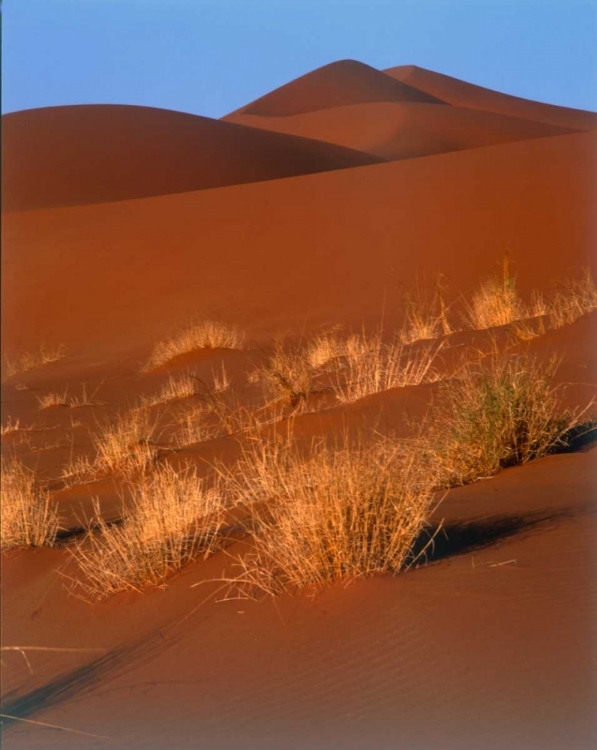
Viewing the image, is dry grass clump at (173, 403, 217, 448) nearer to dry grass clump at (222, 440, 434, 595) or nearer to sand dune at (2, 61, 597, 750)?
sand dune at (2, 61, 597, 750)

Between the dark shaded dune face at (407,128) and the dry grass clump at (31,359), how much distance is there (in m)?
45.7

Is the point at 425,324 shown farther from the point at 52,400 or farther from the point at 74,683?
the point at 74,683

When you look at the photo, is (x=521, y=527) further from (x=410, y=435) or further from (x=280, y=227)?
(x=280, y=227)

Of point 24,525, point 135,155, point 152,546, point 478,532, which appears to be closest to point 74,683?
point 152,546

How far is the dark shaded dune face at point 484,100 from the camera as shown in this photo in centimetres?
10312

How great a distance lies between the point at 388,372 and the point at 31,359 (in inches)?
548

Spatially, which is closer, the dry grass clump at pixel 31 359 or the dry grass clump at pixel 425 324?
the dry grass clump at pixel 425 324

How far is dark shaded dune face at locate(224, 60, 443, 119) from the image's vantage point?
101125 mm

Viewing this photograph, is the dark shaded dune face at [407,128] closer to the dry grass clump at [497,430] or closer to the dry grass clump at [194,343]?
the dry grass clump at [194,343]

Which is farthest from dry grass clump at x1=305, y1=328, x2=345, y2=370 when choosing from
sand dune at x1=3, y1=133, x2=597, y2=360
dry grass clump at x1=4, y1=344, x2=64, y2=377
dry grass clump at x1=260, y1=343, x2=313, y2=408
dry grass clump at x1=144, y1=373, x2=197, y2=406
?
dry grass clump at x1=4, y1=344, x2=64, y2=377

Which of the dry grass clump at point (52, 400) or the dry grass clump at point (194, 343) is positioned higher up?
the dry grass clump at point (194, 343)

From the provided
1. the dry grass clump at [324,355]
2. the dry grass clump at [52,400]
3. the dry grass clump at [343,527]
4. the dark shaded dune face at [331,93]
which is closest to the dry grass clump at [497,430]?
the dry grass clump at [343,527]

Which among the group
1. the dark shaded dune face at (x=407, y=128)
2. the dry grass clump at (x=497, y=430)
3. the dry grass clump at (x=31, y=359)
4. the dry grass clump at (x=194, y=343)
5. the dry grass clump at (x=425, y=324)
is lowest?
the dry grass clump at (x=497, y=430)

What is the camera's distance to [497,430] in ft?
25.1
